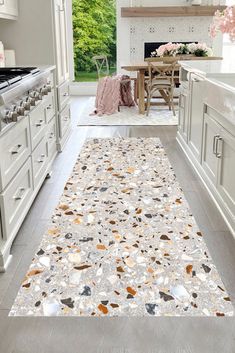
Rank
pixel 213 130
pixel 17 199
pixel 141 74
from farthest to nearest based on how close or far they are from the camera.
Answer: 1. pixel 141 74
2. pixel 213 130
3. pixel 17 199

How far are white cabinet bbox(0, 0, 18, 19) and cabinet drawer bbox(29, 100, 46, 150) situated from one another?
854mm

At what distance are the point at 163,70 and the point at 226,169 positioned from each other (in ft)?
13.5

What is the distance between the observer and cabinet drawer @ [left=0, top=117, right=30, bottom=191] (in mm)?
2334

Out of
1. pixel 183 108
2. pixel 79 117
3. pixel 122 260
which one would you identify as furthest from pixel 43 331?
pixel 79 117

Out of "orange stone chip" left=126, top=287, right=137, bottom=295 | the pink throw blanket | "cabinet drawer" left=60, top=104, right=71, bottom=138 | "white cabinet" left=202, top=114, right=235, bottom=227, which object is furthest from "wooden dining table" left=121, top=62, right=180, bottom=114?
"orange stone chip" left=126, top=287, right=137, bottom=295

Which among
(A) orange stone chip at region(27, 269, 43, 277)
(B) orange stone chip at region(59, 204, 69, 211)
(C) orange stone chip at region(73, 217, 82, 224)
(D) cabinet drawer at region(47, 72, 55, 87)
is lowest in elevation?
(A) orange stone chip at region(27, 269, 43, 277)

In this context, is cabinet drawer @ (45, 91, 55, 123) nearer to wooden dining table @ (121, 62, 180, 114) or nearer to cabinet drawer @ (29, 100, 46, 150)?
cabinet drawer @ (29, 100, 46, 150)

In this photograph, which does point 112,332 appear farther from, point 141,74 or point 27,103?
point 141,74

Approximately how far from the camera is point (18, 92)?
255 cm

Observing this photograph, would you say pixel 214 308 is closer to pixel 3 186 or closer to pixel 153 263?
pixel 153 263

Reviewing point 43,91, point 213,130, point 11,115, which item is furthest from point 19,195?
point 213,130

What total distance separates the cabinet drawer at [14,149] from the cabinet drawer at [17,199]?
2.2 inches

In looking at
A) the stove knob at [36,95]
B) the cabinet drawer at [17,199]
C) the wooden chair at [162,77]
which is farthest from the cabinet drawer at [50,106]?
the wooden chair at [162,77]

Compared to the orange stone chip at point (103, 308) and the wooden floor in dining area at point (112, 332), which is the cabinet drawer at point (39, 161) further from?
the orange stone chip at point (103, 308)
